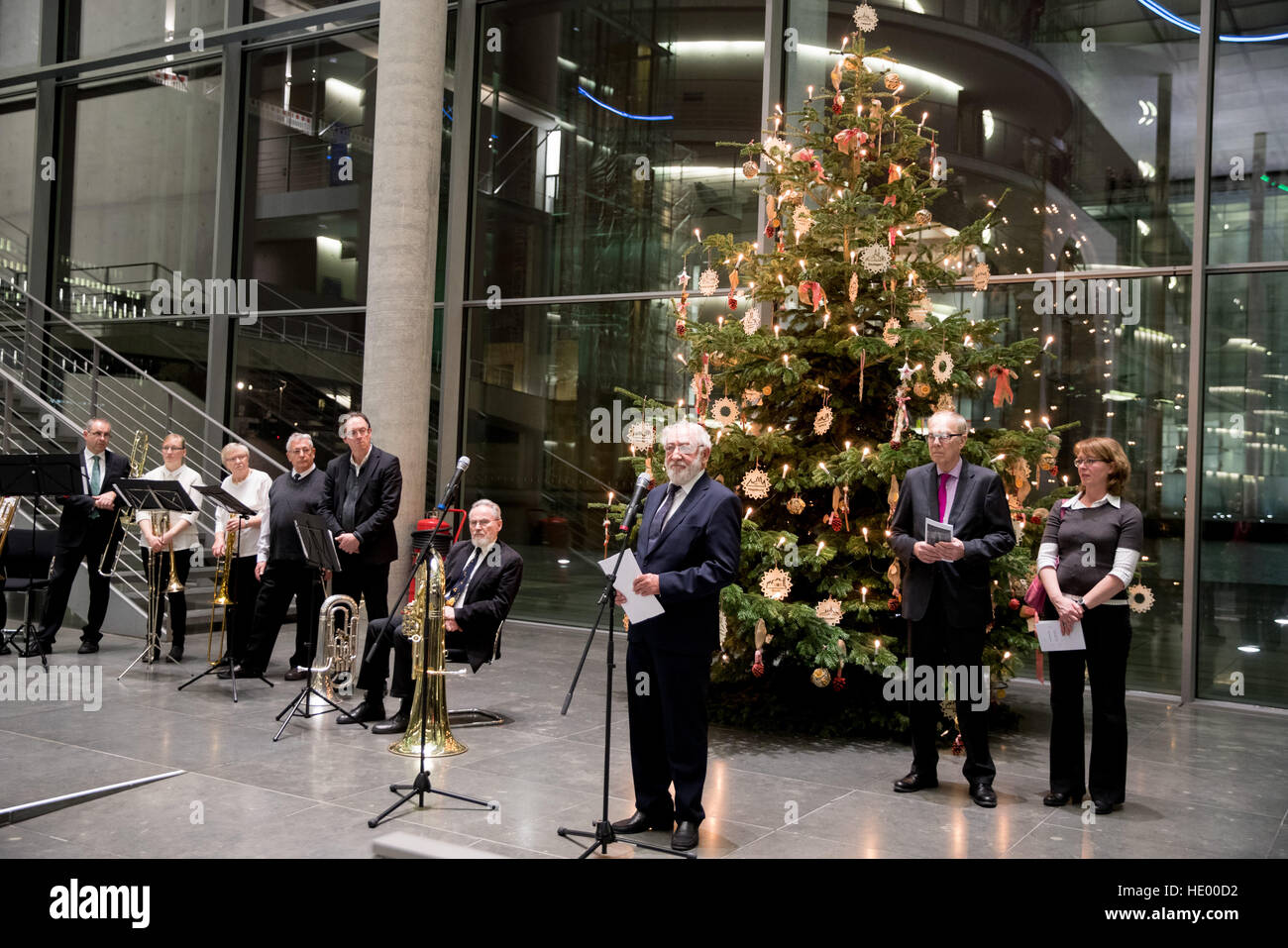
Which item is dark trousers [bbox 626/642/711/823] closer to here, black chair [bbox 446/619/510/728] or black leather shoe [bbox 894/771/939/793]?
black leather shoe [bbox 894/771/939/793]

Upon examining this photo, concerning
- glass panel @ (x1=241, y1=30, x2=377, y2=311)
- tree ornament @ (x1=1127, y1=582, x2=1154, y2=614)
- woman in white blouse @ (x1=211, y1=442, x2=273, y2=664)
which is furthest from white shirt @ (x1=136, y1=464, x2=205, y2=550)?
tree ornament @ (x1=1127, y1=582, x2=1154, y2=614)

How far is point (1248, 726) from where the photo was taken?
322 inches

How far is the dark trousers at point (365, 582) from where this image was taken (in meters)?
7.88

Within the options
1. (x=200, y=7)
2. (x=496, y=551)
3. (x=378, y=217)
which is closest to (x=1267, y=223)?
(x=496, y=551)

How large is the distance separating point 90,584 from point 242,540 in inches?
67.6

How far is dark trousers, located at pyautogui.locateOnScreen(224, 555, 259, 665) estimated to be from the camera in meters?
8.91

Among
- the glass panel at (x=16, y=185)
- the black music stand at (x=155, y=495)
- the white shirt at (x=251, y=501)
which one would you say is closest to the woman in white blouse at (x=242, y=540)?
the white shirt at (x=251, y=501)

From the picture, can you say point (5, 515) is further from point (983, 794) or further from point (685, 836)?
point (983, 794)

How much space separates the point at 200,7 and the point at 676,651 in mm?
13701

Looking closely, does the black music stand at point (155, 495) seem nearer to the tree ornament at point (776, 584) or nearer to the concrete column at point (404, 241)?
the concrete column at point (404, 241)

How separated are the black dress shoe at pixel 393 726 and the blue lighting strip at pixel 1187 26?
832 cm

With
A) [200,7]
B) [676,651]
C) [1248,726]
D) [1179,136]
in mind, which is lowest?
[1248,726]

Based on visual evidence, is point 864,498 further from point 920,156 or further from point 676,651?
point 920,156

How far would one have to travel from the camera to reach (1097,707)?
5684mm
